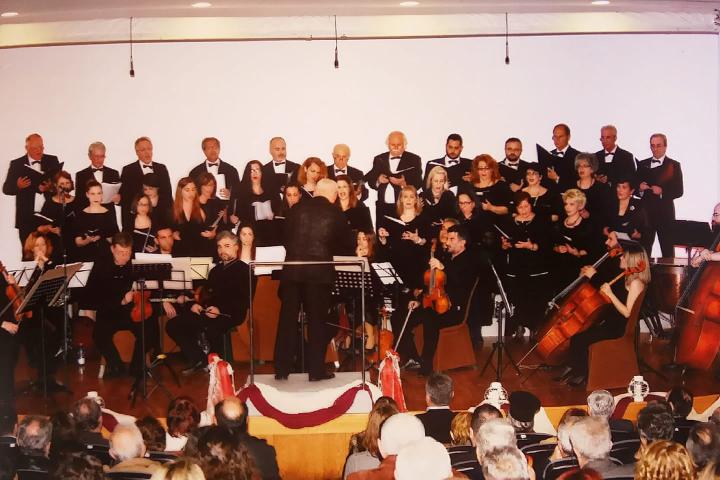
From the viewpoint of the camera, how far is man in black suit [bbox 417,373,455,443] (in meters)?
5.73

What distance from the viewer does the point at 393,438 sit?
450cm

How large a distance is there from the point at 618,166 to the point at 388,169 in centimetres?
224

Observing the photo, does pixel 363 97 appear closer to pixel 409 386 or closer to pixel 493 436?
pixel 409 386

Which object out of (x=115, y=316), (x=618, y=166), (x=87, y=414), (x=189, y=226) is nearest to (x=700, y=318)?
(x=618, y=166)

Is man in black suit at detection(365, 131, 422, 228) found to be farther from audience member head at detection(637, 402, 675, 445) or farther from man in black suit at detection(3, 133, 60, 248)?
audience member head at detection(637, 402, 675, 445)

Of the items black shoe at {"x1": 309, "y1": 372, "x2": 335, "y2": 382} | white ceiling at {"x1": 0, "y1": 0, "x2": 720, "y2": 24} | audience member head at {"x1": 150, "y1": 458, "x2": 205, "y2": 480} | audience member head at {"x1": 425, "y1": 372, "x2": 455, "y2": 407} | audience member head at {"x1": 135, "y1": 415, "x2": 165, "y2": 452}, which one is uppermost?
white ceiling at {"x1": 0, "y1": 0, "x2": 720, "y2": 24}

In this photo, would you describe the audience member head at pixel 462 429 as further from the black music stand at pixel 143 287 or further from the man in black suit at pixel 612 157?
the man in black suit at pixel 612 157

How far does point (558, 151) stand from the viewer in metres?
9.50

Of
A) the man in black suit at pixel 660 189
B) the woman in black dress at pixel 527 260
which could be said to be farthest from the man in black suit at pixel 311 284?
the man in black suit at pixel 660 189

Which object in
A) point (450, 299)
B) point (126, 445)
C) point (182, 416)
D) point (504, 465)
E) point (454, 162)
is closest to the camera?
point (504, 465)

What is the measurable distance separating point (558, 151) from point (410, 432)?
5581 mm

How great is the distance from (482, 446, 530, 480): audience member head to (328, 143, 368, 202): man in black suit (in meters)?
5.54

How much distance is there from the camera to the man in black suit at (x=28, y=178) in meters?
9.41

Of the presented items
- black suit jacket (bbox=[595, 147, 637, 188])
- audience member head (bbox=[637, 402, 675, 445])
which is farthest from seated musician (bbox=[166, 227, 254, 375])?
audience member head (bbox=[637, 402, 675, 445])
